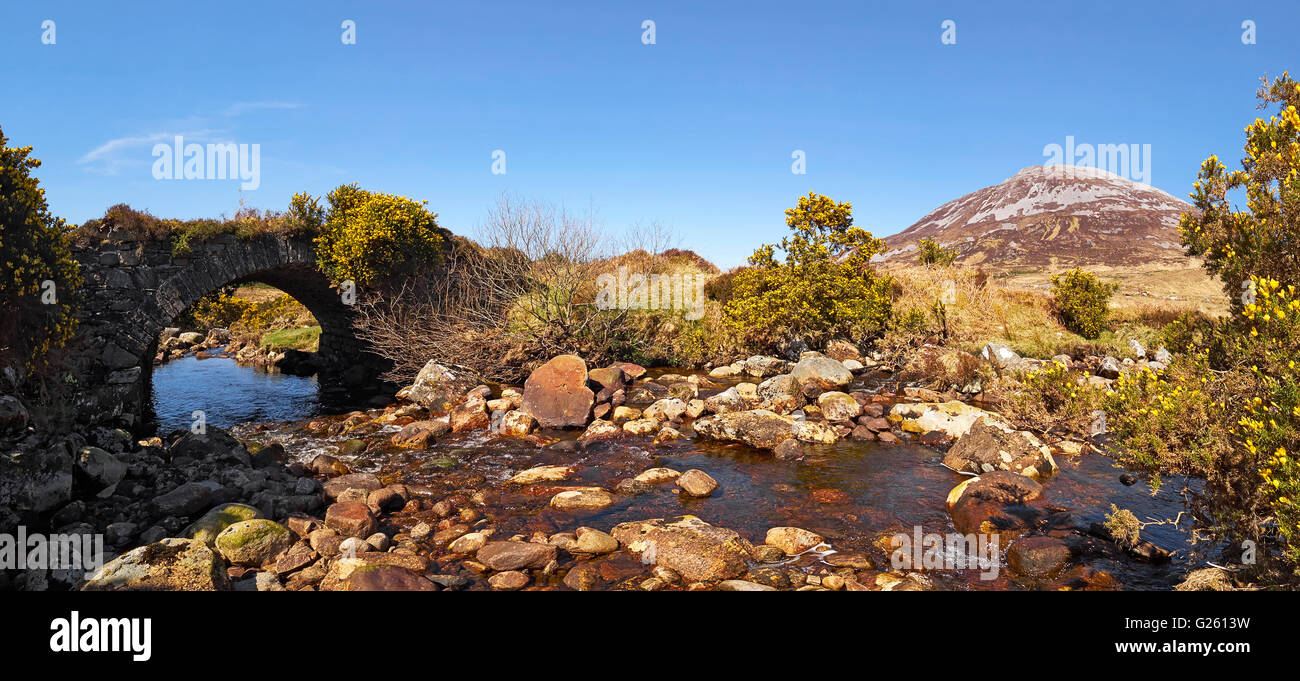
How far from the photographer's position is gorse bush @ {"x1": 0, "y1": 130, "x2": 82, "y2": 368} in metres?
8.07

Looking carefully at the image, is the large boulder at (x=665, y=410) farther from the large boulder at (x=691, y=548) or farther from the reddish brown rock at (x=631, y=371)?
the large boulder at (x=691, y=548)

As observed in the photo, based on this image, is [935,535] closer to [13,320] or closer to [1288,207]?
[1288,207]

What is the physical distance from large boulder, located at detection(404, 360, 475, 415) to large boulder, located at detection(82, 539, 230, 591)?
9.66 m

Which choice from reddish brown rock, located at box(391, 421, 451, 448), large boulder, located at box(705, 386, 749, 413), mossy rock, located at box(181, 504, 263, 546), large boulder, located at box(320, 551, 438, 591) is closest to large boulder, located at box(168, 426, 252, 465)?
reddish brown rock, located at box(391, 421, 451, 448)

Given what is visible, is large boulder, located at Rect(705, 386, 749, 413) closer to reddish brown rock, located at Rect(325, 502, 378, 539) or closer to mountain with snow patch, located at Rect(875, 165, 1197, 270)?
reddish brown rock, located at Rect(325, 502, 378, 539)

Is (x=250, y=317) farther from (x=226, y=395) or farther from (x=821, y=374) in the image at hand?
(x=821, y=374)

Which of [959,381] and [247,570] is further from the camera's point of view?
[959,381]

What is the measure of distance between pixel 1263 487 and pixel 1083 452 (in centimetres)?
704

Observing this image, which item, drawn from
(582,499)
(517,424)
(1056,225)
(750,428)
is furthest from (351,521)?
(1056,225)

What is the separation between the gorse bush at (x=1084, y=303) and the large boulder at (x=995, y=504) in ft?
55.1

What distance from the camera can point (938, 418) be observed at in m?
13.3
